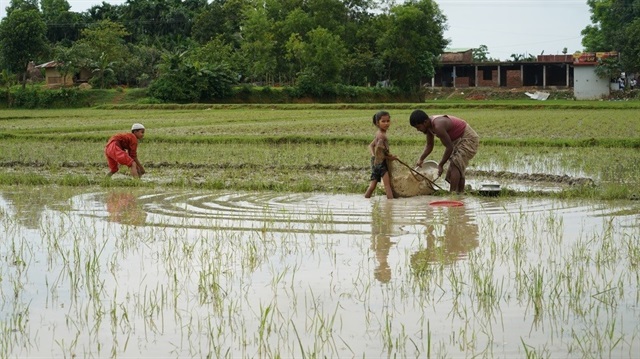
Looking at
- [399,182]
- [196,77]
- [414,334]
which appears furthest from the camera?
[196,77]

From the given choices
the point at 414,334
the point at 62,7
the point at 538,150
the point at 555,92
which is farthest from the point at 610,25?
the point at 414,334

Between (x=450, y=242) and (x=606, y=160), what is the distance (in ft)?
20.3

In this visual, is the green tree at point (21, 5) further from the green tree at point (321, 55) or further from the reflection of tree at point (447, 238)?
the reflection of tree at point (447, 238)

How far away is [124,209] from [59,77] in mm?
37430

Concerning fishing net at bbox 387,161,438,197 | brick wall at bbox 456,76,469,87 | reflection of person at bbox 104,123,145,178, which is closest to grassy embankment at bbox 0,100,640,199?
reflection of person at bbox 104,123,145,178

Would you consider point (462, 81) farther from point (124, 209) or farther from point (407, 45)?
point (124, 209)

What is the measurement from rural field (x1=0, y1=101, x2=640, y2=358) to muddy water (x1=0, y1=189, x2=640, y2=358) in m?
0.02

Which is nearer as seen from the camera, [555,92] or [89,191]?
[89,191]

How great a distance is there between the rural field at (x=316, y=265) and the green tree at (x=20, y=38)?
103 ft

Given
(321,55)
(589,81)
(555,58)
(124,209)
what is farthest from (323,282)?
(555,58)

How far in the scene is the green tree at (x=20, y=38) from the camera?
133 ft

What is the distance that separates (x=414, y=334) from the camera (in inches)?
152

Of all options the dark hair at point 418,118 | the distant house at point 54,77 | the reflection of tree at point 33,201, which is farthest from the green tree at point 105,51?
the dark hair at point 418,118

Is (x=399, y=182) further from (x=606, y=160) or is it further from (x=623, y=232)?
(x=606, y=160)
